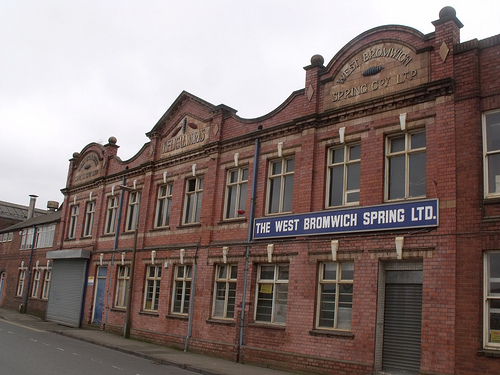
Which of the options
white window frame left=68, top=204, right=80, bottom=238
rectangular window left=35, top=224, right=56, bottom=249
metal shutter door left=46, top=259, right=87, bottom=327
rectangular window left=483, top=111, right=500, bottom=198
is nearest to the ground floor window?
rectangular window left=483, top=111, right=500, bottom=198

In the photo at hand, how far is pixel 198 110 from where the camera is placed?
20.9 metres

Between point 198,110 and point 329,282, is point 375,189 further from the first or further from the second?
point 198,110

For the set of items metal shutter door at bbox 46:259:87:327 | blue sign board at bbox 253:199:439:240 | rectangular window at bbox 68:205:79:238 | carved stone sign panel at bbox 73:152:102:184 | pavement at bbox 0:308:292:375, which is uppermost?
carved stone sign panel at bbox 73:152:102:184

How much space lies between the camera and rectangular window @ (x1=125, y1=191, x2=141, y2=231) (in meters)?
23.4

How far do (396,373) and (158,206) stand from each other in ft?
43.7

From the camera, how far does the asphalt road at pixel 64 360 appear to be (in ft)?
39.1

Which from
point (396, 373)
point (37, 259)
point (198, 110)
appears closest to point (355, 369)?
point (396, 373)

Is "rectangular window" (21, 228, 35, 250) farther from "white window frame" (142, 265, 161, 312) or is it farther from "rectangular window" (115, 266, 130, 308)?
"white window frame" (142, 265, 161, 312)

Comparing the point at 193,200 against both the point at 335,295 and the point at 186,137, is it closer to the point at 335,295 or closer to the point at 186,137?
the point at 186,137

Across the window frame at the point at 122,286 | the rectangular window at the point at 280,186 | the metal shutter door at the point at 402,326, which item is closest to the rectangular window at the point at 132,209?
the window frame at the point at 122,286

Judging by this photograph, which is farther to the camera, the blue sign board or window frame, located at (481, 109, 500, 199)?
the blue sign board

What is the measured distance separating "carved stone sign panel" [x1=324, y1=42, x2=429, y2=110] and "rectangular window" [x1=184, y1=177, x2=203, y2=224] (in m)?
7.05

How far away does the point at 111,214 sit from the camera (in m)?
25.5

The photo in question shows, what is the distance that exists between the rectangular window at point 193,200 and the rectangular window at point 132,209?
378cm
